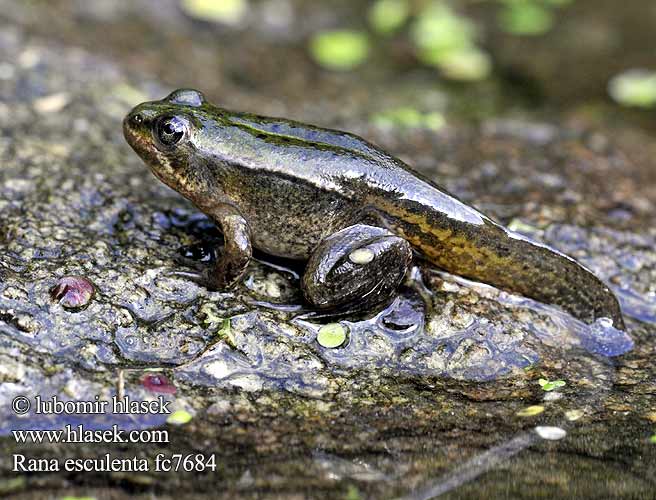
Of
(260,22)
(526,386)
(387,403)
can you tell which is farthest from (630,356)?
(260,22)

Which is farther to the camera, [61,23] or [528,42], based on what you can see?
[528,42]

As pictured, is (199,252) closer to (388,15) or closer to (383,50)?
(383,50)

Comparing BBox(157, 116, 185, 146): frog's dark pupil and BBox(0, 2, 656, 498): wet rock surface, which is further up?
BBox(157, 116, 185, 146): frog's dark pupil

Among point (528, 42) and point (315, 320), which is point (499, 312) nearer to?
point (315, 320)

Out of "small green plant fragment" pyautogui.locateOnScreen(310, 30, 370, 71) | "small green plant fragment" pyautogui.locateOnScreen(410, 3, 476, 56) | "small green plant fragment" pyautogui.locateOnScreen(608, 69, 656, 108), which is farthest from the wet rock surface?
"small green plant fragment" pyautogui.locateOnScreen(410, 3, 476, 56)

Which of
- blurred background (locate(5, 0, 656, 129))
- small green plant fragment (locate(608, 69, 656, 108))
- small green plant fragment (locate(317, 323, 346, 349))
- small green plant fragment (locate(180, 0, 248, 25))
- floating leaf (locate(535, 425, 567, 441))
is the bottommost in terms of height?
floating leaf (locate(535, 425, 567, 441))

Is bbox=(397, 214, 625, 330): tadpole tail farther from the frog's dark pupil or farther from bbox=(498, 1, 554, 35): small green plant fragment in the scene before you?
bbox=(498, 1, 554, 35): small green plant fragment

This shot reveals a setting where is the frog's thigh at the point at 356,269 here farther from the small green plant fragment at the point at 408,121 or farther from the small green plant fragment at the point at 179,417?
the small green plant fragment at the point at 408,121
